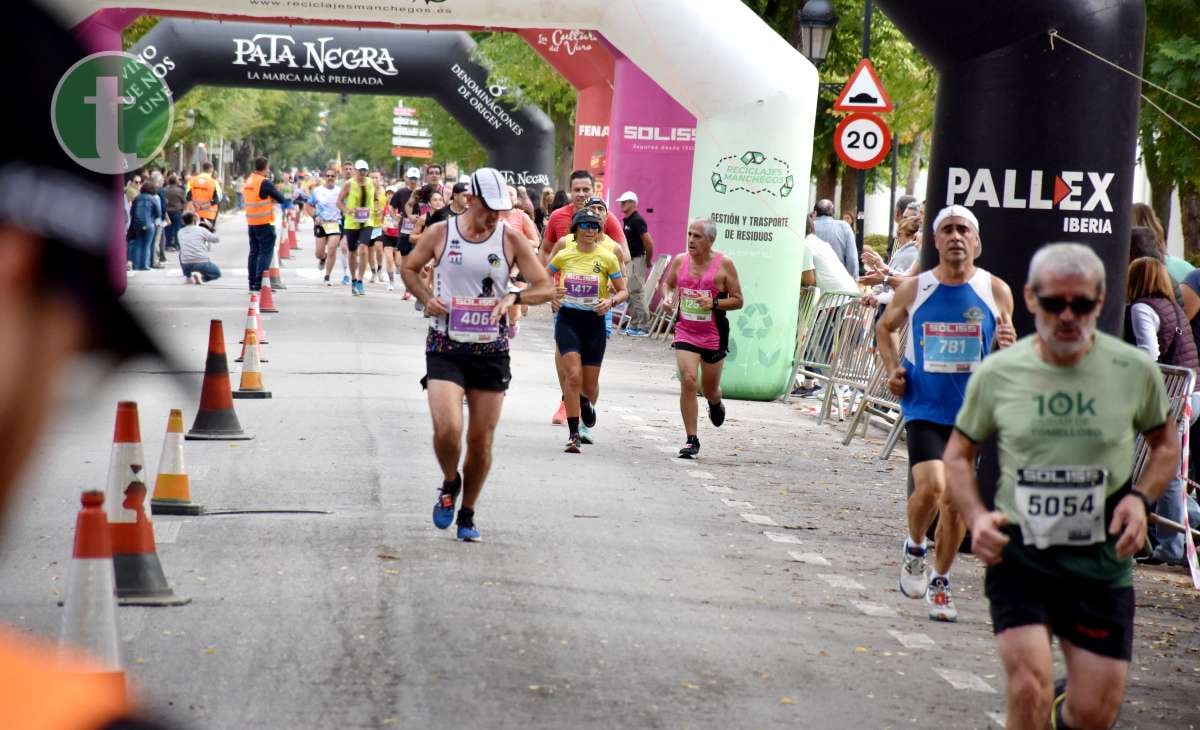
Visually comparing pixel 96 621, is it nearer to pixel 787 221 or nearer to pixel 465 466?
pixel 465 466

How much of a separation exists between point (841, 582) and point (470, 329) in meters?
2.33

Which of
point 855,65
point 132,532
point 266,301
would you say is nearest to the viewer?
point 132,532

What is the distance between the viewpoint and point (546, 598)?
798 cm

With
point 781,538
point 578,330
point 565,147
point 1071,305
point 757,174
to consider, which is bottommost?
point 781,538

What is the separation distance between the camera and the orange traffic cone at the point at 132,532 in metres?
7.29

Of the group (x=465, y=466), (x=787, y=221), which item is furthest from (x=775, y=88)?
(x=465, y=466)

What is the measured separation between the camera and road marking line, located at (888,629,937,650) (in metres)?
7.66

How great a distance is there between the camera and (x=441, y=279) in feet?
31.5

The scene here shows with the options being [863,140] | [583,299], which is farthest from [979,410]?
[863,140]

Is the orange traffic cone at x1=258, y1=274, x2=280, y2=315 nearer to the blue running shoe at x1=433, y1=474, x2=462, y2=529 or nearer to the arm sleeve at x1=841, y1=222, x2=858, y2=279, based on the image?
the arm sleeve at x1=841, y1=222, x2=858, y2=279

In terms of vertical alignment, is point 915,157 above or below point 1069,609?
above

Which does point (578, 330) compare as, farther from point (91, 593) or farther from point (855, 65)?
point (855, 65)

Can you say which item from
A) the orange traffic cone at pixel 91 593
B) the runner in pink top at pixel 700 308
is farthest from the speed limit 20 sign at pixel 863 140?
the orange traffic cone at pixel 91 593

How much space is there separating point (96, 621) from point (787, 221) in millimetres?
13593
